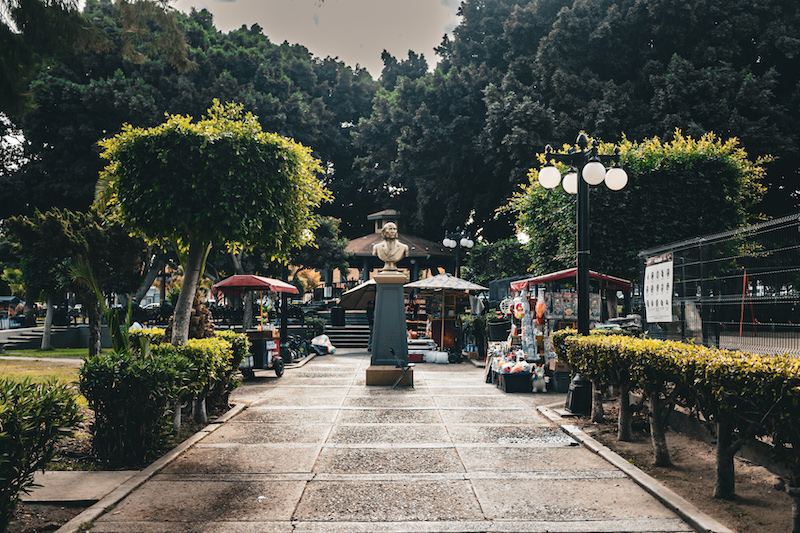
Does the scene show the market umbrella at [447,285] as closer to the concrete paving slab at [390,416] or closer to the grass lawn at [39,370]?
the concrete paving slab at [390,416]

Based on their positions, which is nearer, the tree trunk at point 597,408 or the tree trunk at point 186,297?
the tree trunk at point 597,408

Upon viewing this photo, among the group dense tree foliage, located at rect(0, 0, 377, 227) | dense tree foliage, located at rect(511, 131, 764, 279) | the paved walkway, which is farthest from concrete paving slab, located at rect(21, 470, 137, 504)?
dense tree foliage, located at rect(0, 0, 377, 227)

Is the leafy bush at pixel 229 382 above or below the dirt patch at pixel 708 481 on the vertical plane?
above

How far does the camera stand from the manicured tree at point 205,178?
852cm

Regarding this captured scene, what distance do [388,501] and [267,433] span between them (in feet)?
Answer: 11.1

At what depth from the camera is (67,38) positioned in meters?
8.70

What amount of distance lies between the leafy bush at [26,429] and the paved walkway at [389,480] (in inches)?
28.4

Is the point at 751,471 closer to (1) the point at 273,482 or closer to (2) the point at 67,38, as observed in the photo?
(1) the point at 273,482

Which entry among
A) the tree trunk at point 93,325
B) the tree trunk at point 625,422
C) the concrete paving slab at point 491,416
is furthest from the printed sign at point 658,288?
the tree trunk at point 93,325

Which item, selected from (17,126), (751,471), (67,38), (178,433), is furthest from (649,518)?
(17,126)

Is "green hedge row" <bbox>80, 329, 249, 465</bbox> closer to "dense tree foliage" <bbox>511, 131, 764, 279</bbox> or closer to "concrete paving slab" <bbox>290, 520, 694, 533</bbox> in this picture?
"concrete paving slab" <bbox>290, 520, 694, 533</bbox>

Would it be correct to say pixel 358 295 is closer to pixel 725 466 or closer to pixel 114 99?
pixel 114 99

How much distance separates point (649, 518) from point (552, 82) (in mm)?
23282

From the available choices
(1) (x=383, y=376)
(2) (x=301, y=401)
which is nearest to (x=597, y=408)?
(2) (x=301, y=401)
